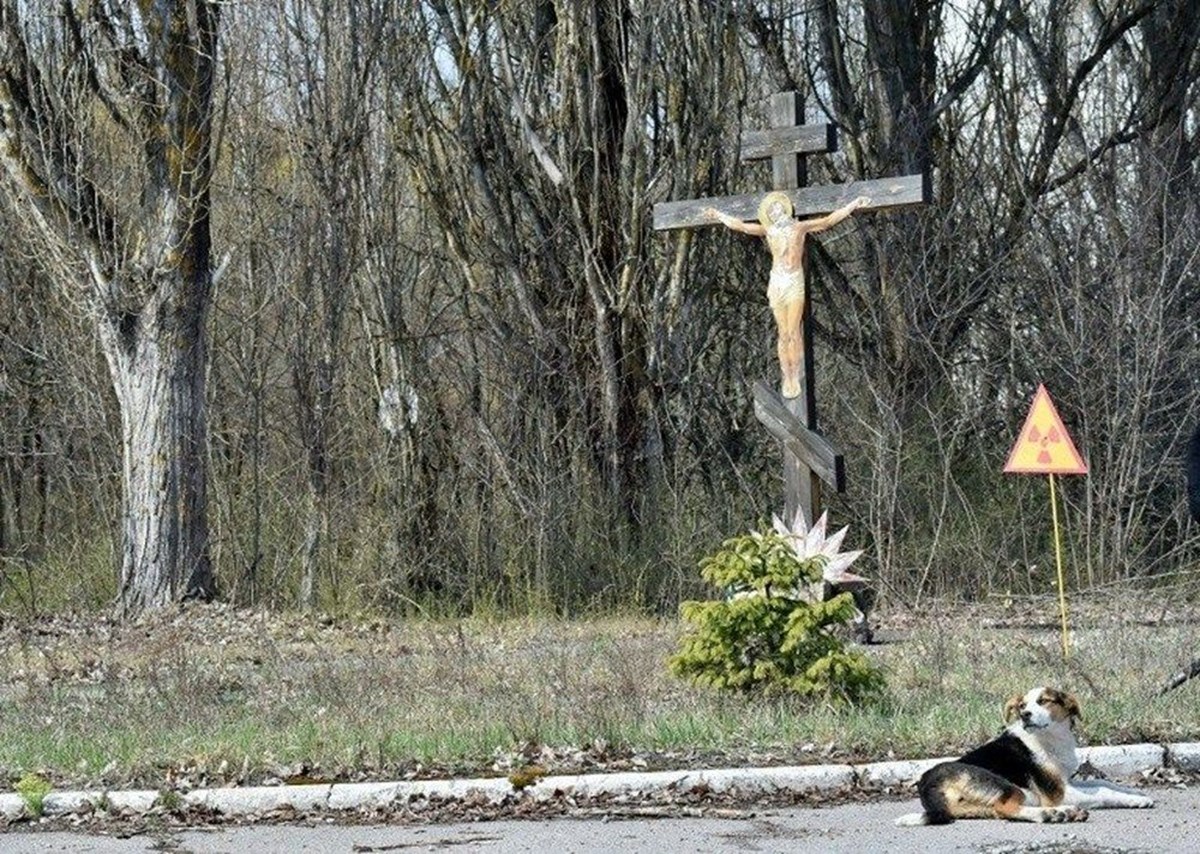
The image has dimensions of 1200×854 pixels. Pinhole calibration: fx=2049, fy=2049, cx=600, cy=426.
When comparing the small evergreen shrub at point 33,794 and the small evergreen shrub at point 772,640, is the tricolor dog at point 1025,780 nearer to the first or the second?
the small evergreen shrub at point 772,640

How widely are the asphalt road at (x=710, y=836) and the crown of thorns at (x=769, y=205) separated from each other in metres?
7.25

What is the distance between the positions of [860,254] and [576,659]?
35.3 ft

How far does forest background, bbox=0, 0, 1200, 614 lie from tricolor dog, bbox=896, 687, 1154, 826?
33.6ft

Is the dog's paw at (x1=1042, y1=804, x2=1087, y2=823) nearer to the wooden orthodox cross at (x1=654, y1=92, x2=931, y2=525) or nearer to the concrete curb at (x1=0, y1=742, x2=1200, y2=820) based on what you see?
the concrete curb at (x1=0, y1=742, x2=1200, y2=820)

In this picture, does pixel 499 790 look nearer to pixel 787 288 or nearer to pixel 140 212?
pixel 787 288

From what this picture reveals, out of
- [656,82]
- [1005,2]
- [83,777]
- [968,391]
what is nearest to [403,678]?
[83,777]

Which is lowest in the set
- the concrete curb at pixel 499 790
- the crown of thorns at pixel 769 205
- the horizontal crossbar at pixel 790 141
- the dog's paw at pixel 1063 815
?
the dog's paw at pixel 1063 815

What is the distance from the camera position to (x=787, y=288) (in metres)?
15.6

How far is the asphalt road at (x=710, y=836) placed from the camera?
323 inches

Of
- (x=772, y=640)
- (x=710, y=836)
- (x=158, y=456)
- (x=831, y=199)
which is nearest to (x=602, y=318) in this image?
(x=158, y=456)

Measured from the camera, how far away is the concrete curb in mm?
9359

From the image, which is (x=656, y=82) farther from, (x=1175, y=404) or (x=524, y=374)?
(x=1175, y=404)

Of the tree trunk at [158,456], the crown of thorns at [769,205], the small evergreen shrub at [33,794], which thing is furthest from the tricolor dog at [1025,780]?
the tree trunk at [158,456]

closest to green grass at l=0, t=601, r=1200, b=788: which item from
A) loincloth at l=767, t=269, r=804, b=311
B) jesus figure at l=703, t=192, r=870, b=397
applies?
jesus figure at l=703, t=192, r=870, b=397
